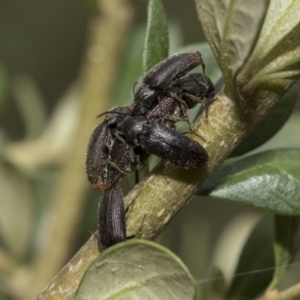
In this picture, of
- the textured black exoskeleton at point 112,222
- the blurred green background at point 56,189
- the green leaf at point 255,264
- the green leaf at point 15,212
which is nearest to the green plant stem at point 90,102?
the blurred green background at point 56,189

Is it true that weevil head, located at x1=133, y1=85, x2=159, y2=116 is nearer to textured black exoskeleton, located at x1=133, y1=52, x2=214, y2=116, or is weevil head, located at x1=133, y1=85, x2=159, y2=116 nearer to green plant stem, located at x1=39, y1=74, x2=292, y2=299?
textured black exoskeleton, located at x1=133, y1=52, x2=214, y2=116

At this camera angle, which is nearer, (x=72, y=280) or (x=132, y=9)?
(x=72, y=280)

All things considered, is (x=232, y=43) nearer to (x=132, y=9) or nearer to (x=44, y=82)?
(x=132, y=9)

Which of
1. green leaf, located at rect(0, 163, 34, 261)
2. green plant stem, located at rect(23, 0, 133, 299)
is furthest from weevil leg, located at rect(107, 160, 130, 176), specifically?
green leaf, located at rect(0, 163, 34, 261)

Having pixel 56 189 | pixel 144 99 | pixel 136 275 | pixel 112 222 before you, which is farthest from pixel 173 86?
pixel 56 189

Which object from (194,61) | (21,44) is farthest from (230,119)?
(21,44)

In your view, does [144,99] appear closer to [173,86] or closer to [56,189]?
[173,86]
